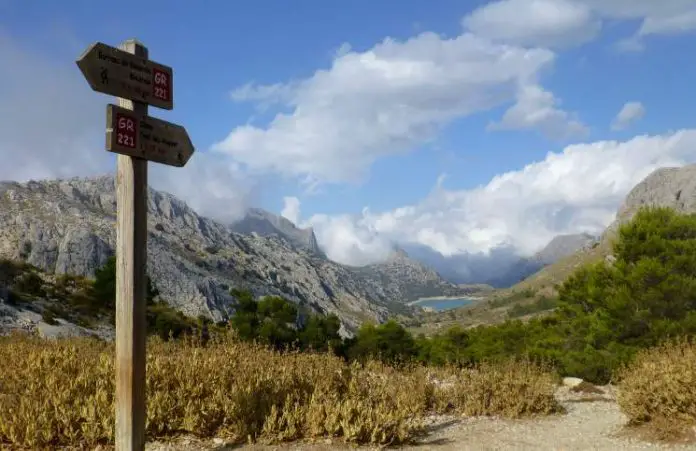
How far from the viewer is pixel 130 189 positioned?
5.14 m

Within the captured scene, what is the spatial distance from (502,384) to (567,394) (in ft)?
12.6

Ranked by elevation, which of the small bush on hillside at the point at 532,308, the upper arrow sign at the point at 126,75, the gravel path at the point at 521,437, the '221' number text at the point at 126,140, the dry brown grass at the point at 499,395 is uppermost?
the small bush on hillside at the point at 532,308

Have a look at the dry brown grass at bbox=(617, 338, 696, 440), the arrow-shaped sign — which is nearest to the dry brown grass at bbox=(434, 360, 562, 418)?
A: the dry brown grass at bbox=(617, 338, 696, 440)

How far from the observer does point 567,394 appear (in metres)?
12.3

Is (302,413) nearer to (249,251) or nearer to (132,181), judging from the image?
(132,181)

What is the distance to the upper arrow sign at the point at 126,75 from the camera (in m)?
4.79

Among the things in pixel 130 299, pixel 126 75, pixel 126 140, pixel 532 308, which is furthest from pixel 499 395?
pixel 532 308

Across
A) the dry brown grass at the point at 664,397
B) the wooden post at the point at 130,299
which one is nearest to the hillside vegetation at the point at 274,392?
the dry brown grass at the point at 664,397

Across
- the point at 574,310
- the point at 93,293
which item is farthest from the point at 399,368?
the point at 93,293

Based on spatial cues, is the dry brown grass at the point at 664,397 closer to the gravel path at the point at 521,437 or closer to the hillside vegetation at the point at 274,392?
the hillside vegetation at the point at 274,392

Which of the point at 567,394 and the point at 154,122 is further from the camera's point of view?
the point at 567,394

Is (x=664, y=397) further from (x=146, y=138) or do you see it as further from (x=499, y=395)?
(x=146, y=138)

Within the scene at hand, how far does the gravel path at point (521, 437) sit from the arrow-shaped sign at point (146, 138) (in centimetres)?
321

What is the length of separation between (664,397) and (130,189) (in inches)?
296
